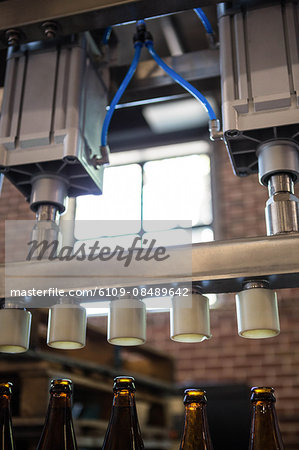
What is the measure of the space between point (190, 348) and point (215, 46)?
299cm

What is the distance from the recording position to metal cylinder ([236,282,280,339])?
0.67 meters

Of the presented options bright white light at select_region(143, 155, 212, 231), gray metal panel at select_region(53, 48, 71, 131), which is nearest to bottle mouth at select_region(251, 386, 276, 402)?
gray metal panel at select_region(53, 48, 71, 131)

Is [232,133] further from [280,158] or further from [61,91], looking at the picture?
[61,91]

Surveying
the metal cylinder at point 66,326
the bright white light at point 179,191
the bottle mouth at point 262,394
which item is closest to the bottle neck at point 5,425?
the metal cylinder at point 66,326

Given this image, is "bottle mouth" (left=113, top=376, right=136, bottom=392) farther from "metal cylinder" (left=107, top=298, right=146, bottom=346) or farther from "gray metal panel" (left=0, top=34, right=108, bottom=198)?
"gray metal panel" (left=0, top=34, right=108, bottom=198)

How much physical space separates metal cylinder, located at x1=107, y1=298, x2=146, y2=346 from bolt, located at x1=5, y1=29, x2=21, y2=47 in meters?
0.45

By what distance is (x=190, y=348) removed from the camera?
3666 millimetres

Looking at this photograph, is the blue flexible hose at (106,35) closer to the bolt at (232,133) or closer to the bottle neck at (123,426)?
the bolt at (232,133)

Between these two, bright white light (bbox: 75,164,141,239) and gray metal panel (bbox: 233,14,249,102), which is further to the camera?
bright white light (bbox: 75,164,141,239)

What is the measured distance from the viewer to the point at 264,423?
0.72 meters

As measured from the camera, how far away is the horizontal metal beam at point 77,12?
0.76 metres

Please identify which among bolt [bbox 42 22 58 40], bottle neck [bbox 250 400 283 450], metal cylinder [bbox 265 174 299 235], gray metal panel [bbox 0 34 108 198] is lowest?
bottle neck [bbox 250 400 283 450]

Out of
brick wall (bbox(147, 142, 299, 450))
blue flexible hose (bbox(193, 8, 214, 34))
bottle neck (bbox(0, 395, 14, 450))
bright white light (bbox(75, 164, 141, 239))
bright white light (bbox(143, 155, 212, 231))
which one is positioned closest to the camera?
bottle neck (bbox(0, 395, 14, 450))

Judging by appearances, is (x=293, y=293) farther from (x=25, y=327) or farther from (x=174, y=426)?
(x=25, y=327)
